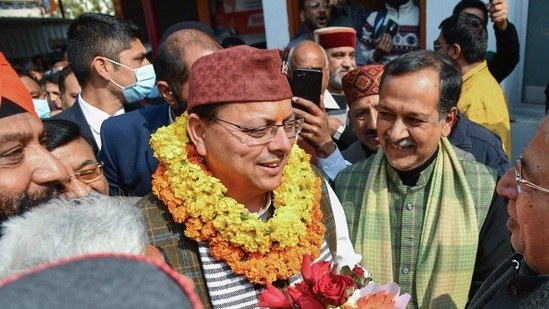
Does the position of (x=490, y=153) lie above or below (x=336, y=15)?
below

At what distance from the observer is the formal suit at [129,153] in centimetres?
263

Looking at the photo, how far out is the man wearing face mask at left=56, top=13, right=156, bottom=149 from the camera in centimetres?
339

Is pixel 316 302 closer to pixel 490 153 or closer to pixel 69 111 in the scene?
pixel 490 153

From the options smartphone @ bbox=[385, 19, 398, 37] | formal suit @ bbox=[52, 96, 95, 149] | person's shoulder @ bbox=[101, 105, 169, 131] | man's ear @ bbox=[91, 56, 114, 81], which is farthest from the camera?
smartphone @ bbox=[385, 19, 398, 37]

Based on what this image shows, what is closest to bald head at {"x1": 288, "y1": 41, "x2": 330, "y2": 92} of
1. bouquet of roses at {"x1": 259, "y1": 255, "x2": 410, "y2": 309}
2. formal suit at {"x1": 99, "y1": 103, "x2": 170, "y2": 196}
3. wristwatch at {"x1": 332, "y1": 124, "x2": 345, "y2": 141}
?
wristwatch at {"x1": 332, "y1": 124, "x2": 345, "y2": 141}

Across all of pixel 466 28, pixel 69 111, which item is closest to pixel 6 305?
pixel 69 111

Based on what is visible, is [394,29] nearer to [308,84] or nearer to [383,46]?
[383,46]

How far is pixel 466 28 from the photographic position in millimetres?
3900

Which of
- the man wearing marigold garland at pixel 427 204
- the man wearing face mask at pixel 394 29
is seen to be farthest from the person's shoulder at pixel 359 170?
the man wearing face mask at pixel 394 29

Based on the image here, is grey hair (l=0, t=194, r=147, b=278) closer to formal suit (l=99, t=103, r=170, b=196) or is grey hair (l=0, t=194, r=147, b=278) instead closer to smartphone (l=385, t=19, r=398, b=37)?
formal suit (l=99, t=103, r=170, b=196)

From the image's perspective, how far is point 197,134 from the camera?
1883 mm

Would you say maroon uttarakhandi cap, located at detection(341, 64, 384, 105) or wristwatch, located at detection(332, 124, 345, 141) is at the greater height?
maroon uttarakhandi cap, located at detection(341, 64, 384, 105)

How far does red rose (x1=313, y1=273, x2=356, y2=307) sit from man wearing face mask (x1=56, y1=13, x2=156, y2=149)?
2.43 metres

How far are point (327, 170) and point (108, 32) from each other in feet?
6.38
